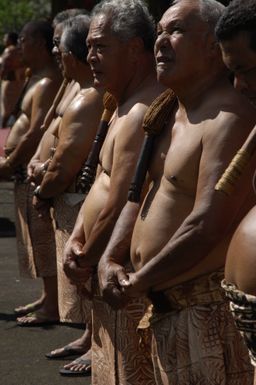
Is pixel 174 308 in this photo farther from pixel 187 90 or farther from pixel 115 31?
pixel 115 31

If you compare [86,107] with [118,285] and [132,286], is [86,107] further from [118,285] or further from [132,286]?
[132,286]

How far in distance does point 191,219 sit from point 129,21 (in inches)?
54.3

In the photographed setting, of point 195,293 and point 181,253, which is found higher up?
point 181,253

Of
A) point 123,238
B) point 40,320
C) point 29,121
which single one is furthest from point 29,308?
point 123,238

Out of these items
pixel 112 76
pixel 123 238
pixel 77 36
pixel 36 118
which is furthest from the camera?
pixel 36 118

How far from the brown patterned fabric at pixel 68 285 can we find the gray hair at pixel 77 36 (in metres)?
0.82

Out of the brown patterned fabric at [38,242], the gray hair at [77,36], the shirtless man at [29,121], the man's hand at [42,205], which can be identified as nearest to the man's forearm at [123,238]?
the gray hair at [77,36]

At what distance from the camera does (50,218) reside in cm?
721

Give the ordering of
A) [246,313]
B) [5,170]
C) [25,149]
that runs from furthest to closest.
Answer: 1. [5,170]
2. [25,149]
3. [246,313]

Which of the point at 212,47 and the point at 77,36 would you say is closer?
the point at 212,47

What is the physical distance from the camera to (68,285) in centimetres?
643

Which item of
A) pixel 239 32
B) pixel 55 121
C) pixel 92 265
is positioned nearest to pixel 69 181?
pixel 55 121

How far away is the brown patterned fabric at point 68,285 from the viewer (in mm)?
6430

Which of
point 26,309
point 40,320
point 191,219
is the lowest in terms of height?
point 26,309
